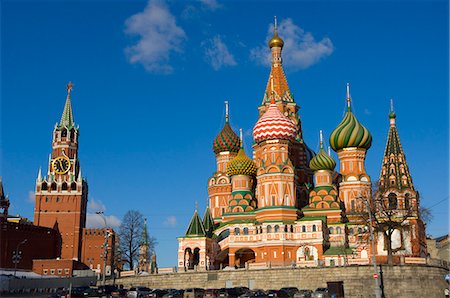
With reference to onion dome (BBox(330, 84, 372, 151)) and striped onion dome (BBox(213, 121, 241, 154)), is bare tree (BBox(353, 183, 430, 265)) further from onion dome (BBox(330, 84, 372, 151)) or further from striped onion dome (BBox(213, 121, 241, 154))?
striped onion dome (BBox(213, 121, 241, 154))

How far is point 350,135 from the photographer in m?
70.8

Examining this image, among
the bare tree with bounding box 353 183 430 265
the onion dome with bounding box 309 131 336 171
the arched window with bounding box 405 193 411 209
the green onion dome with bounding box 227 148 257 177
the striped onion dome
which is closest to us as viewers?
the bare tree with bounding box 353 183 430 265

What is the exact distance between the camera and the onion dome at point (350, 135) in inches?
2785

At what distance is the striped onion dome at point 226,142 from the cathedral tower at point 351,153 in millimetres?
A: 14118

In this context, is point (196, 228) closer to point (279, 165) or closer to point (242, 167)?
point (242, 167)

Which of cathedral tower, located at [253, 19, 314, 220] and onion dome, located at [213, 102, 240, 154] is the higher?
onion dome, located at [213, 102, 240, 154]

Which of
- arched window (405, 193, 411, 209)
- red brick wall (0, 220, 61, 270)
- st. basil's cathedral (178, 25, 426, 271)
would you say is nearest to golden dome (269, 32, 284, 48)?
st. basil's cathedral (178, 25, 426, 271)

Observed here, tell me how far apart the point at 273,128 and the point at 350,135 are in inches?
423

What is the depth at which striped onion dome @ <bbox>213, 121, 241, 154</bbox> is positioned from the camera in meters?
79.6

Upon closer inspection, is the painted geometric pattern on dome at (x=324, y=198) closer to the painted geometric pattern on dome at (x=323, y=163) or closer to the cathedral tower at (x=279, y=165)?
the cathedral tower at (x=279, y=165)

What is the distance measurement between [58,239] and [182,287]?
120 feet

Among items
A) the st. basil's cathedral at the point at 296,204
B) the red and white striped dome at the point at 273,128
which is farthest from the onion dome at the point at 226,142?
the red and white striped dome at the point at 273,128

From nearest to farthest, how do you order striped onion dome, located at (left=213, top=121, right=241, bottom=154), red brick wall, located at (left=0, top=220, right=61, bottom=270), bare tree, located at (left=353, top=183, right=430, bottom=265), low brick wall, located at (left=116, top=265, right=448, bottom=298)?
low brick wall, located at (left=116, top=265, right=448, bottom=298) → bare tree, located at (left=353, top=183, right=430, bottom=265) → red brick wall, located at (left=0, top=220, right=61, bottom=270) → striped onion dome, located at (left=213, top=121, right=241, bottom=154)

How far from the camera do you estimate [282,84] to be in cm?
7844
